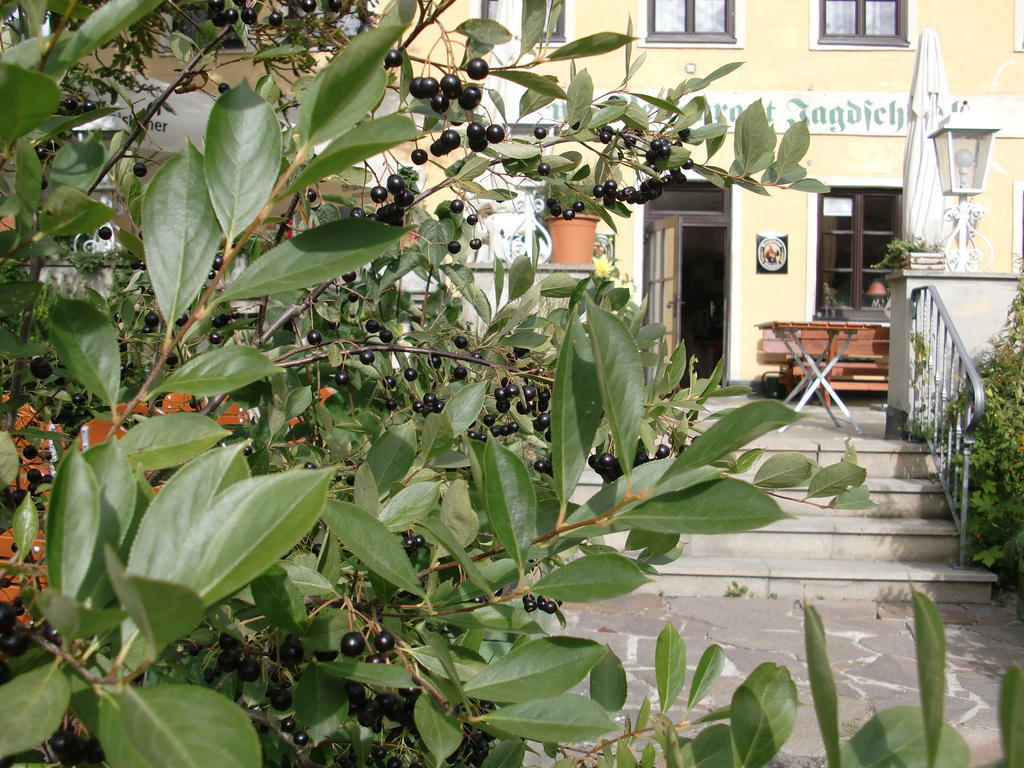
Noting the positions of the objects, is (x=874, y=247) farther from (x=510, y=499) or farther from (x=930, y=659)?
(x=930, y=659)

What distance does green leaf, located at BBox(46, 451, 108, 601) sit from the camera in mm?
383

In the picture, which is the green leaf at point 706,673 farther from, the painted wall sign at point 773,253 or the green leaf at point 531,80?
the painted wall sign at point 773,253

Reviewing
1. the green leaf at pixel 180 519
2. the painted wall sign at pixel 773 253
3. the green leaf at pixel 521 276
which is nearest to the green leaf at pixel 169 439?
the green leaf at pixel 180 519

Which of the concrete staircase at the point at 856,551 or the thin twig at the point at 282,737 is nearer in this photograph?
the thin twig at the point at 282,737

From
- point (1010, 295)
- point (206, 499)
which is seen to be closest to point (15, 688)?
point (206, 499)

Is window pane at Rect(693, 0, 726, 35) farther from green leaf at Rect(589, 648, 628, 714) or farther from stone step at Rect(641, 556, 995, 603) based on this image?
green leaf at Rect(589, 648, 628, 714)

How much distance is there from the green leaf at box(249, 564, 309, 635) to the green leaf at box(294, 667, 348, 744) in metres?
0.04

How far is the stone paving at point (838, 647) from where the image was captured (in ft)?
11.6

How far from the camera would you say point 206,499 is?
40 centimetres

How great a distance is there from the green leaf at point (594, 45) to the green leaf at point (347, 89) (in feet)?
0.81

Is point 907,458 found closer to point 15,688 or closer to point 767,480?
point 767,480

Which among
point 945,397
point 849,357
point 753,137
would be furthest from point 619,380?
point 849,357

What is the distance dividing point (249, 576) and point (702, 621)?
467 cm

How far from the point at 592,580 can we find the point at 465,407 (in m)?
0.39
